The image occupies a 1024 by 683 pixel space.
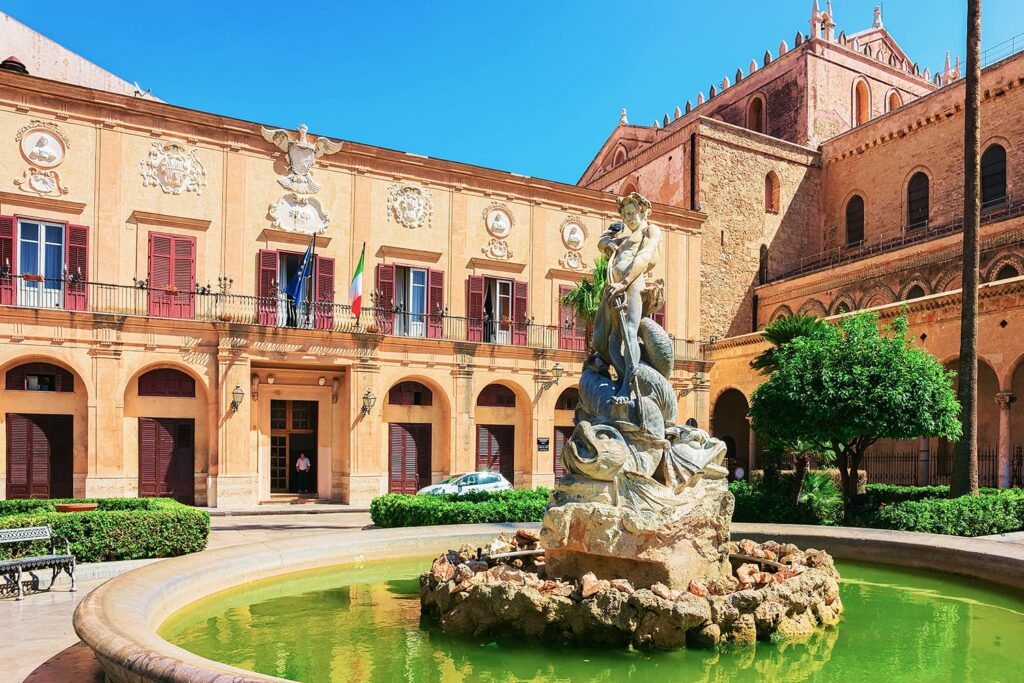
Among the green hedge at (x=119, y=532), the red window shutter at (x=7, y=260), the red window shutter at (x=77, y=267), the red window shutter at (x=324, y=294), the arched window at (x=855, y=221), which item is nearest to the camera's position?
the green hedge at (x=119, y=532)

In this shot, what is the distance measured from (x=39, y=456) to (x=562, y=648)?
64.0ft

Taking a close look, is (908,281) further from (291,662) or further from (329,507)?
(291,662)

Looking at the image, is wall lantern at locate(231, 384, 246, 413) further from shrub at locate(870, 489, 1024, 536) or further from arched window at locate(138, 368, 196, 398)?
shrub at locate(870, 489, 1024, 536)

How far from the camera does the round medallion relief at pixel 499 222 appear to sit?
28625 millimetres

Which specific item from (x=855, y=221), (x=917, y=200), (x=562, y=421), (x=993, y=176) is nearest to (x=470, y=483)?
(x=562, y=421)

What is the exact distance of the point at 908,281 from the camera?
105ft

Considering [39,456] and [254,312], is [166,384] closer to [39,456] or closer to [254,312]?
[254,312]

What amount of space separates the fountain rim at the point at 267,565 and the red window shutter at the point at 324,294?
14478 millimetres

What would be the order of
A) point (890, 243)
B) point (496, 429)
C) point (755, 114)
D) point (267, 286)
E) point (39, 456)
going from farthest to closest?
point (755, 114)
point (890, 243)
point (496, 429)
point (267, 286)
point (39, 456)

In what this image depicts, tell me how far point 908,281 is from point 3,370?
30.5 m

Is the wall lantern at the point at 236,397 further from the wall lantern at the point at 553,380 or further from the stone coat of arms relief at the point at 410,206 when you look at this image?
the wall lantern at the point at 553,380

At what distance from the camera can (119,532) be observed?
11.2 m

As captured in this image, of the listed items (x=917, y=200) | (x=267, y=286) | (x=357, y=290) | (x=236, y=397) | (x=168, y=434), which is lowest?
(x=168, y=434)

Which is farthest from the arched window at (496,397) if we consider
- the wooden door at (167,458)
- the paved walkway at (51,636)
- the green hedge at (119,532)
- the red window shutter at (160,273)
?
the green hedge at (119,532)
